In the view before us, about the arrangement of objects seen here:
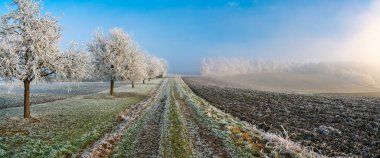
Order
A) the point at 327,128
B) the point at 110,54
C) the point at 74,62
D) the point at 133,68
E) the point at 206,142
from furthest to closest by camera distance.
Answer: the point at 133,68
the point at 110,54
the point at 74,62
the point at 327,128
the point at 206,142

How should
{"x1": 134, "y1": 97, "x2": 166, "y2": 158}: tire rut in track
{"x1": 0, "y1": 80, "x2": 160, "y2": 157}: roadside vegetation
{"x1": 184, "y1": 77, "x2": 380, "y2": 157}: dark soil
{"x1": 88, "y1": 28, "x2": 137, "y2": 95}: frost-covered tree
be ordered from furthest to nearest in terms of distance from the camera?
{"x1": 88, "y1": 28, "x2": 137, "y2": 95}: frost-covered tree, {"x1": 184, "y1": 77, "x2": 380, "y2": 157}: dark soil, {"x1": 0, "y1": 80, "x2": 160, "y2": 157}: roadside vegetation, {"x1": 134, "y1": 97, "x2": 166, "y2": 158}: tire rut in track

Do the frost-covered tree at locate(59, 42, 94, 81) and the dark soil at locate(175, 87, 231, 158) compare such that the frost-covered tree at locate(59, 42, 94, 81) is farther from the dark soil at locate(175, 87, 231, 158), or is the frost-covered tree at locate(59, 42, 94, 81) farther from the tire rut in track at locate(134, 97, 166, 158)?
the dark soil at locate(175, 87, 231, 158)

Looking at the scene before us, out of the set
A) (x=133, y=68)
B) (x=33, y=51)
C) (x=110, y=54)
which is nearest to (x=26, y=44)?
(x=33, y=51)

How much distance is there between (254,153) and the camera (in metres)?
18.0

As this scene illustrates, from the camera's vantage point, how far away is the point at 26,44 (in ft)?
86.4

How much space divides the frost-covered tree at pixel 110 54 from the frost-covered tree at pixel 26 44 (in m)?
27.9

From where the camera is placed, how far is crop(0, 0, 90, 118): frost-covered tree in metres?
25.2

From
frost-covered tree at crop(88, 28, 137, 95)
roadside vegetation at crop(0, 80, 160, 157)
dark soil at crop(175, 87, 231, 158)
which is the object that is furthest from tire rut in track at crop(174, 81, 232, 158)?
frost-covered tree at crop(88, 28, 137, 95)

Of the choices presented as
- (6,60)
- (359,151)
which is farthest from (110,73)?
(359,151)

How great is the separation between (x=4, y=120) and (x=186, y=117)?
660 inches

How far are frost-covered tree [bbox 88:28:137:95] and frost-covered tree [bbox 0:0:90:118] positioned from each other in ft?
91.5

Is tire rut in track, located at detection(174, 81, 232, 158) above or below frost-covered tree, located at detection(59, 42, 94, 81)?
below

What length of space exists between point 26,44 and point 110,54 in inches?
1184

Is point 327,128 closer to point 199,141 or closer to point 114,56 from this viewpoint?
point 199,141
